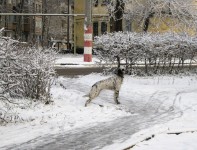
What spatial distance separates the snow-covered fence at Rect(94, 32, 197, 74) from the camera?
1847 centimetres

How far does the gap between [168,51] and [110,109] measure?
816cm

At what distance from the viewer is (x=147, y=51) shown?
61.7 ft

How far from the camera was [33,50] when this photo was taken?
40.3 feet

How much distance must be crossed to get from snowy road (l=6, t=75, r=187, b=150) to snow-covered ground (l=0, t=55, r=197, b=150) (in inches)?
1.1

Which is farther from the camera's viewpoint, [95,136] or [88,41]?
[88,41]

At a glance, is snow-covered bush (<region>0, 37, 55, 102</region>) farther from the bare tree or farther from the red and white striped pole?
the bare tree

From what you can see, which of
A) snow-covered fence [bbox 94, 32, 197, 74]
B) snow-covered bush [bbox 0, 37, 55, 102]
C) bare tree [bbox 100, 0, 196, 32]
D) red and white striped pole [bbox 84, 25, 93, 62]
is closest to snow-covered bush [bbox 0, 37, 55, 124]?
snow-covered bush [bbox 0, 37, 55, 102]

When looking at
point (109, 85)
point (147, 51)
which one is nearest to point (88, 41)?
point (147, 51)

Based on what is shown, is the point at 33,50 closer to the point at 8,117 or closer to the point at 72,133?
the point at 8,117

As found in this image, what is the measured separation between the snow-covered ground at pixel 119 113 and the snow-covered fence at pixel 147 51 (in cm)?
172

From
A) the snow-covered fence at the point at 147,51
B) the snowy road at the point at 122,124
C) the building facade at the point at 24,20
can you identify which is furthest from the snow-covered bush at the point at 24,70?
the building facade at the point at 24,20

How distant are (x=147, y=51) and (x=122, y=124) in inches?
352

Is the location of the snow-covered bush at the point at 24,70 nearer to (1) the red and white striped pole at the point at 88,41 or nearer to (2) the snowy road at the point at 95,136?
(2) the snowy road at the point at 95,136

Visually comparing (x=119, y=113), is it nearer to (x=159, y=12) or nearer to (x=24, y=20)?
(x=159, y=12)
